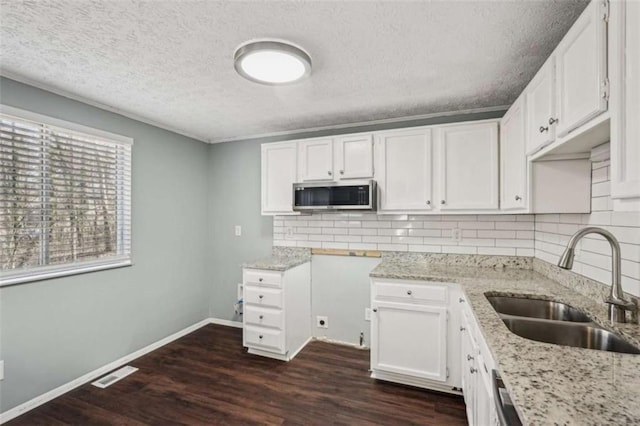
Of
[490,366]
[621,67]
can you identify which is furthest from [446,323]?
[621,67]

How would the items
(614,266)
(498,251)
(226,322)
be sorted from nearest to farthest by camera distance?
(614,266), (498,251), (226,322)

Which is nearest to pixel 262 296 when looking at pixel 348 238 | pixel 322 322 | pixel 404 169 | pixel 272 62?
pixel 322 322

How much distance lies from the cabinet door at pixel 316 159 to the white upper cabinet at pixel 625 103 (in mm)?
2084

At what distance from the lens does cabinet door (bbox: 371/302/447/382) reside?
2209 millimetres

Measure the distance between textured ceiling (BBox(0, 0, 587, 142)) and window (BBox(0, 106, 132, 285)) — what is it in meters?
0.36

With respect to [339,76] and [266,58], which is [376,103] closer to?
[339,76]

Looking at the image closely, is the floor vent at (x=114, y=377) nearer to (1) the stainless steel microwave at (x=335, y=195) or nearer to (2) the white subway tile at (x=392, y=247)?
(1) the stainless steel microwave at (x=335, y=195)

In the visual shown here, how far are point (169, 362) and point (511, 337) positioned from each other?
9.38 feet

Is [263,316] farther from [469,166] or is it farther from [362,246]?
[469,166]

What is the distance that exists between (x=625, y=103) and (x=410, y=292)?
5.51ft

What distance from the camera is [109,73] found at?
203 cm

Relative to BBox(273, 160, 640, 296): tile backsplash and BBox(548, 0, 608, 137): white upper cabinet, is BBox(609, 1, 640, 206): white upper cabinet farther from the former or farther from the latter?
BBox(273, 160, 640, 296): tile backsplash

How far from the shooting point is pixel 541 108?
1578mm

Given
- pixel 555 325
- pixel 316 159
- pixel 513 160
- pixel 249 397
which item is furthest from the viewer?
pixel 316 159
